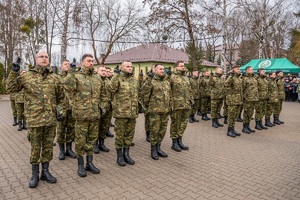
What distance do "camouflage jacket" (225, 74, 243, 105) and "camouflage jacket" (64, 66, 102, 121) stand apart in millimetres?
4434

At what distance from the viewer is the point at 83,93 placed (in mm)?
4184

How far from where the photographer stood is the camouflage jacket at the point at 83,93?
4125mm

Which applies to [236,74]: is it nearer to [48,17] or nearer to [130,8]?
[48,17]

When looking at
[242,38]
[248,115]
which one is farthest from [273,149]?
[242,38]

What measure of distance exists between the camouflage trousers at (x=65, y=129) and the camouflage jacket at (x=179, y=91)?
2221mm

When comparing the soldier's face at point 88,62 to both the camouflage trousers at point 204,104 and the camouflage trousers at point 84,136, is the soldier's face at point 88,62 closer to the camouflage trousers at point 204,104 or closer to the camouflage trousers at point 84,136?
the camouflage trousers at point 84,136

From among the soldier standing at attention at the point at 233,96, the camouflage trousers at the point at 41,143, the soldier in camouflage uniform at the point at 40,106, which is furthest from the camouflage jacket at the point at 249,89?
the camouflage trousers at the point at 41,143

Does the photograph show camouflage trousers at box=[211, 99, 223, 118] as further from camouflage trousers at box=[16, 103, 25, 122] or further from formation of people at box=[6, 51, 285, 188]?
camouflage trousers at box=[16, 103, 25, 122]

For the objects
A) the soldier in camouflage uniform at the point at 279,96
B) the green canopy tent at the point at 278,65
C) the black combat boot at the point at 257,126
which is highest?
the green canopy tent at the point at 278,65

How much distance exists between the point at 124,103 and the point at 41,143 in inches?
60.9

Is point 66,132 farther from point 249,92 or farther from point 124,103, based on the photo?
point 249,92

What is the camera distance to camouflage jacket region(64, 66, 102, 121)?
412 cm

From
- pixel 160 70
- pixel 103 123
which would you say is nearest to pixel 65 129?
pixel 103 123

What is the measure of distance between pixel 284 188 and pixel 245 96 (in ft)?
13.3
